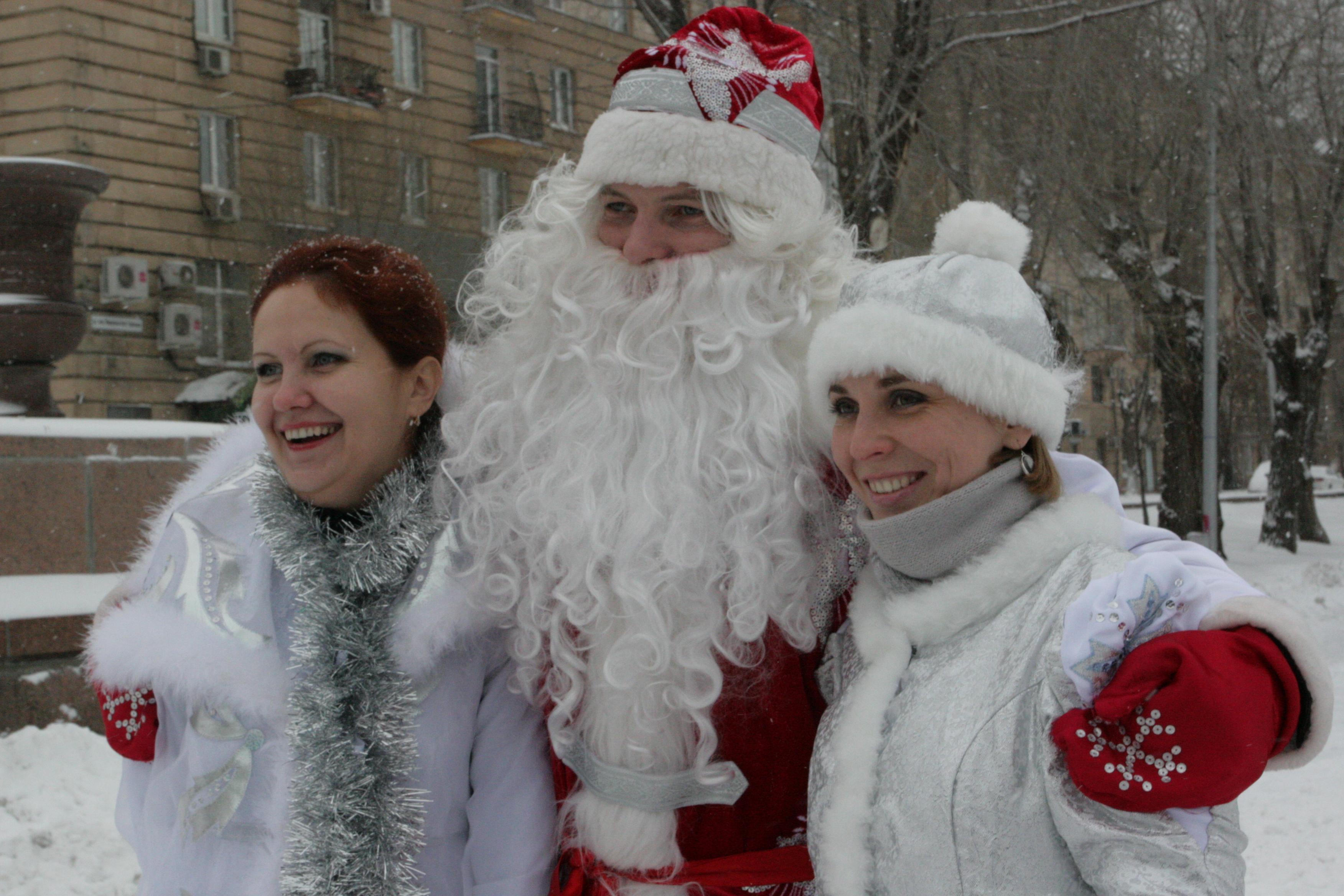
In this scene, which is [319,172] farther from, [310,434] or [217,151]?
[310,434]

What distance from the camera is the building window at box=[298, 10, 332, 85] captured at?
1786 centimetres

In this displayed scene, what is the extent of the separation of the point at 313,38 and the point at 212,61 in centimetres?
182

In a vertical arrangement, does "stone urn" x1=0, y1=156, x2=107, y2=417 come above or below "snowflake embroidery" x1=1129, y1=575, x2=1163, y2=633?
above

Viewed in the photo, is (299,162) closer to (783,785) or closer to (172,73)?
(172,73)

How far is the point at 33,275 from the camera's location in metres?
6.60

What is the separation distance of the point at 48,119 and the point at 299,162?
3.29m

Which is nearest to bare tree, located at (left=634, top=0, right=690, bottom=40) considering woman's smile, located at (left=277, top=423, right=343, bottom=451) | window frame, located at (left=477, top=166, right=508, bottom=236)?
woman's smile, located at (left=277, top=423, right=343, bottom=451)

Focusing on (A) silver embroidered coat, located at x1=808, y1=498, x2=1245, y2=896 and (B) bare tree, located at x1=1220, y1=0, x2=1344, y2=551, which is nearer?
(A) silver embroidered coat, located at x1=808, y1=498, x2=1245, y2=896

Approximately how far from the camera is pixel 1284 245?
19078mm

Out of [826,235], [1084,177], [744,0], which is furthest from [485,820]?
[1084,177]

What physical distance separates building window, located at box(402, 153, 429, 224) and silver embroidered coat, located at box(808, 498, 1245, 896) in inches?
584

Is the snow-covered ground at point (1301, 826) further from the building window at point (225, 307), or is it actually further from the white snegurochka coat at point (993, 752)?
the building window at point (225, 307)

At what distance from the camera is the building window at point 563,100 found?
19.0 m

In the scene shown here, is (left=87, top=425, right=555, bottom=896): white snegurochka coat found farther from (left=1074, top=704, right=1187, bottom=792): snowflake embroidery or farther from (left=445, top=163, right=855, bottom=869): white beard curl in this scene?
(left=1074, top=704, right=1187, bottom=792): snowflake embroidery
